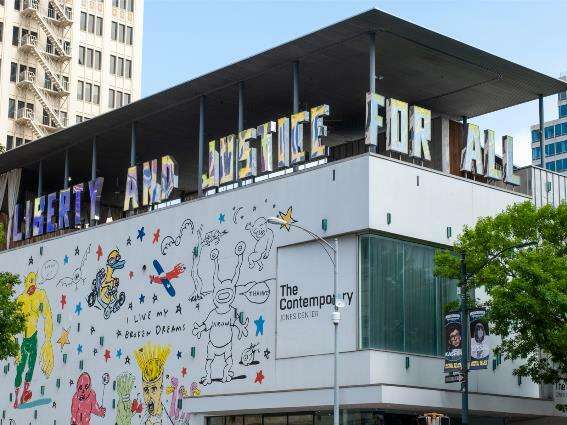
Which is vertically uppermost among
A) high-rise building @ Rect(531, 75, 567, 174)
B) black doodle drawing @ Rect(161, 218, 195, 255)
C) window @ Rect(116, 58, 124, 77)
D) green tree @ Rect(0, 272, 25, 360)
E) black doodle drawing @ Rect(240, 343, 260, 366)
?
high-rise building @ Rect(531, 75, 567, 174)

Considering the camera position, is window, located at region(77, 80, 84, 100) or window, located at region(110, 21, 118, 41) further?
window, located at region(110, 21, 118, 41)

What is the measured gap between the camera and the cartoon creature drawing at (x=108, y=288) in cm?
5425

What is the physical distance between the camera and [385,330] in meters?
43.0

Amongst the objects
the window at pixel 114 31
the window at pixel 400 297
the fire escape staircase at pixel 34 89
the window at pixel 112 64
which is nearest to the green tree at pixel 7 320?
the window at pixel 400 297

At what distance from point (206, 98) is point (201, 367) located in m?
13.4

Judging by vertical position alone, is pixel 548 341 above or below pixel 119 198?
below

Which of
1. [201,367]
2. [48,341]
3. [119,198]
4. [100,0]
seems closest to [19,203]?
[119,198]

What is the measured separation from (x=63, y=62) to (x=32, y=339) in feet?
184

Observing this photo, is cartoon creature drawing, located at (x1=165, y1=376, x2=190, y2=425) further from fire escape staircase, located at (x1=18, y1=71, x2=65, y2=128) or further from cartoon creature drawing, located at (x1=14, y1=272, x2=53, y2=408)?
fire escape staircase, located at (x1=18, y1=71, x2=65, y2=128)

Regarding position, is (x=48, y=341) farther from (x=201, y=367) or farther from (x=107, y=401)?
(x=201, y=367)

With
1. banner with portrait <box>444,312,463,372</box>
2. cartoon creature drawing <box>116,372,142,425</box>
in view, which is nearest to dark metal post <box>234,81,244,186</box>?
cartoon creature drawing <box>116,372,142,425</box>

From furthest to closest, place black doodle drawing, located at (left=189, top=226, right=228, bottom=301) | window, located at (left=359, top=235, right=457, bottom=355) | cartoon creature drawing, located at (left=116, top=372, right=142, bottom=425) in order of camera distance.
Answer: cartoon creature drawing, located at (left=116, top=372, right=142, bottom=425), black doodle drawing, located at (left=189, top=226, right=228, bottom=301), window, located at (left=359, top=235, right=457, bottom=355)

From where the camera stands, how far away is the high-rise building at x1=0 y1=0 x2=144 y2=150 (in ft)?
349

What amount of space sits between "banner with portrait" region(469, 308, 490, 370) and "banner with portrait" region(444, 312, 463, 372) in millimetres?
516
